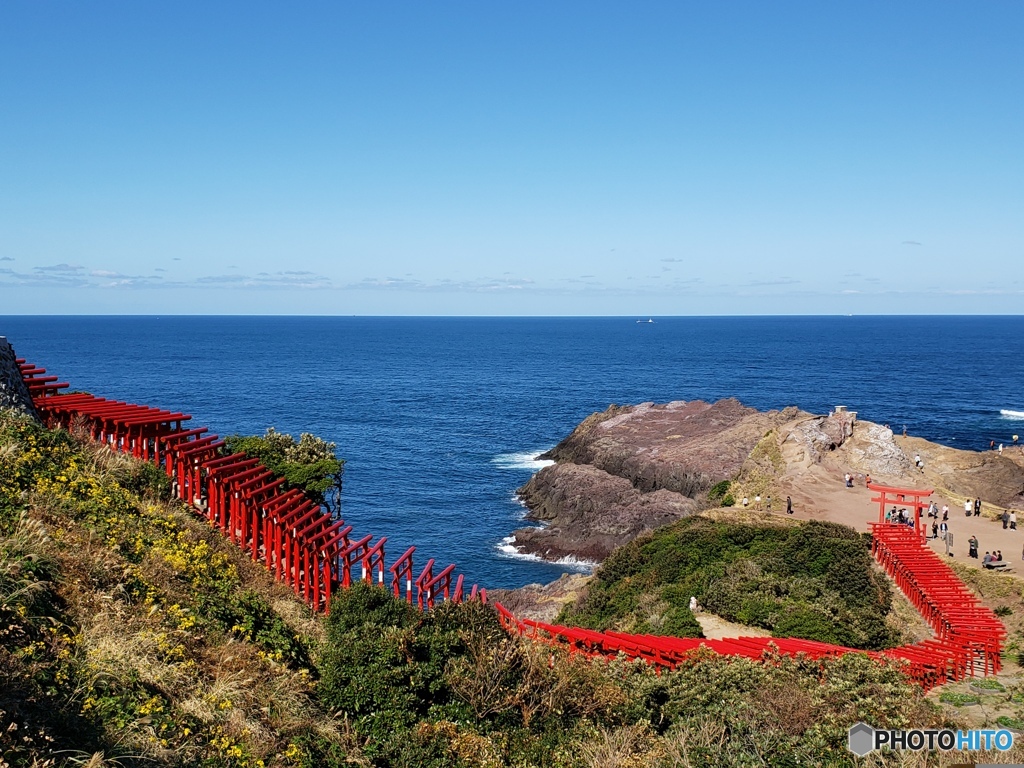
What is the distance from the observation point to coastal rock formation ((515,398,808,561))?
48.0 metres

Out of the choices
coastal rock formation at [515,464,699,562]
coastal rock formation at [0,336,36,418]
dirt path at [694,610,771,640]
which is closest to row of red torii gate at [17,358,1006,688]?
coastal rock formation at [0,336,36,418]

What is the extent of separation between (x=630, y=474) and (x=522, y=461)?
41.9ft

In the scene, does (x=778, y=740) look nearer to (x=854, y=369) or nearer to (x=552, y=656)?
(x=552, y=656)

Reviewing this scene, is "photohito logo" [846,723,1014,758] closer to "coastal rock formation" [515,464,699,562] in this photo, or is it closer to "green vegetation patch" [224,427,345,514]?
"green vegetation patch" [224,427,345,514]

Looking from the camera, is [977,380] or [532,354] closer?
[977,380]

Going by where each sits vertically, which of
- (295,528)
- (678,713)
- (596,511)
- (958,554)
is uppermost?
(295,528)

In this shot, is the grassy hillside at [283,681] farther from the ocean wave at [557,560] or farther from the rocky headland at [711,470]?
the ocean wave at [557,560]

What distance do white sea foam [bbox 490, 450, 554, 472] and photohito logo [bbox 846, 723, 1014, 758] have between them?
53.7 m

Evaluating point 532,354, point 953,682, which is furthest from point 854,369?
point 953,682

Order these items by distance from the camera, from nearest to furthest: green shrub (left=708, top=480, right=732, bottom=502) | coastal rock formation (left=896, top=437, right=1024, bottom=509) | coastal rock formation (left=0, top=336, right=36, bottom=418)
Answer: coastal rock formation (left=0, top=336, right=36, bottom=418)
green shrub (left=708, top=480, right=732, bottom=502)
coastal rock formation (left=896, top=437, right=1024, bottom=509)

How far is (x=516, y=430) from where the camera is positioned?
7988 cm

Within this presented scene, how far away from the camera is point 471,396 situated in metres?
104

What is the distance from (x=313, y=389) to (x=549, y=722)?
99589 mm

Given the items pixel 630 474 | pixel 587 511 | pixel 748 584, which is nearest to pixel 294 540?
pixel 748 584
